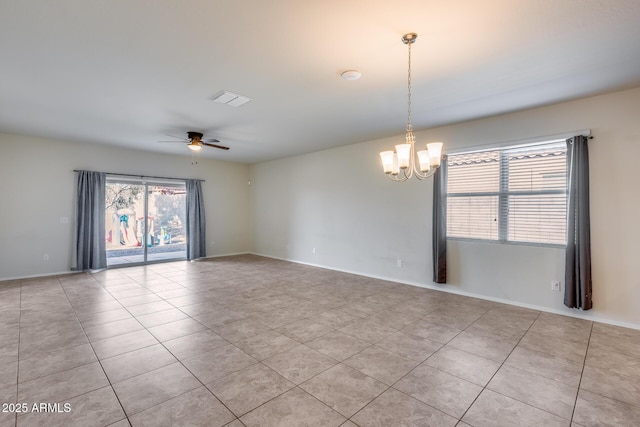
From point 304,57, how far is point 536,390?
3.36m

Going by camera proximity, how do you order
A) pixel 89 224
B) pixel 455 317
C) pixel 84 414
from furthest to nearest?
1. pixel 89 224
2. pixel 455 317
3. pixel 84 414

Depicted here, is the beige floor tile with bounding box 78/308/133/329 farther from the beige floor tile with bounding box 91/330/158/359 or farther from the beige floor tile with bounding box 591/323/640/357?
the beige floor tile with bounding box 591/323/640/357

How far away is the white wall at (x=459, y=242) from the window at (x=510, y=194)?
0.67ft

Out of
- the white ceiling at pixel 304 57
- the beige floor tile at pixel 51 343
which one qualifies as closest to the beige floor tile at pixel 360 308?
the white ceiling at pixel 304 57

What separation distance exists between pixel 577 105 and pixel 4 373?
6.59 meters

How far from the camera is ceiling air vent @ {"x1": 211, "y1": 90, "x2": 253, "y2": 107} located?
3.56 m

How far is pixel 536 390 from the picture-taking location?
→ 226cm

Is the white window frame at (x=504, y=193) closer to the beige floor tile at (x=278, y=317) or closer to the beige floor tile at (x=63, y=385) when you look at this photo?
the beige floor tile at (x=278, y=317)

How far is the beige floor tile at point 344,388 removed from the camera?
2.09 metres

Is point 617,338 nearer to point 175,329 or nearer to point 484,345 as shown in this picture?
point 484,345

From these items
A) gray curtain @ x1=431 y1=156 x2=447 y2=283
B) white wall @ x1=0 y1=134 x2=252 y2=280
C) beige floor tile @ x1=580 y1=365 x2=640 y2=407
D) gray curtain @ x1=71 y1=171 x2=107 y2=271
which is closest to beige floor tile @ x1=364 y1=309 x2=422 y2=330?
gray curtain @ x1=431 y1=156 x2=447 y2=283

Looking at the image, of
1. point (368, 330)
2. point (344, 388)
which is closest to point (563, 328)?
point (368, 330)

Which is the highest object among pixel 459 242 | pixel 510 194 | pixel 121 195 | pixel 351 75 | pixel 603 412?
pixel 351 75

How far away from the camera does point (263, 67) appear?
2908mm
